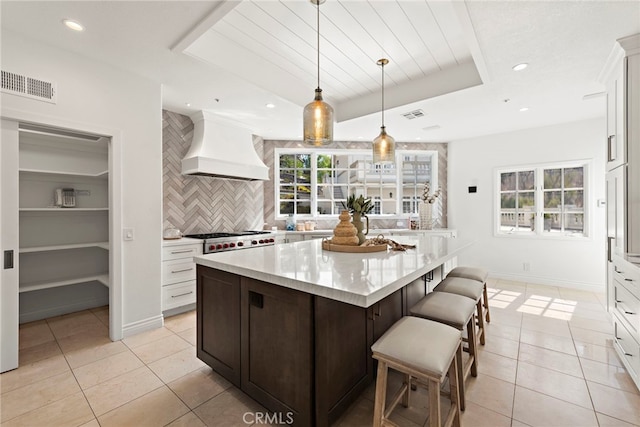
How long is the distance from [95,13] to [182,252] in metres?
2.33

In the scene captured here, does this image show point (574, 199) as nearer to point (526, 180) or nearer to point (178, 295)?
point (526, 180)

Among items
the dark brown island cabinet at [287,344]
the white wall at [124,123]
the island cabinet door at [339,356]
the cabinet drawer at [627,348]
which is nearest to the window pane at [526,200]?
the cabinet drawer at [627,348]

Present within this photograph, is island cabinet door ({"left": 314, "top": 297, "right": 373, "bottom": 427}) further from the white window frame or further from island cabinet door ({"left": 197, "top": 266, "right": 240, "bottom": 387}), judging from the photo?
the white window frame

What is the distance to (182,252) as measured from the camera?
11.0 feet

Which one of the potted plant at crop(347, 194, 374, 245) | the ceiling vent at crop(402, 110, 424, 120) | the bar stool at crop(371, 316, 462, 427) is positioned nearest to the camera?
the bar stool at crop(371, 316, 462, 427)

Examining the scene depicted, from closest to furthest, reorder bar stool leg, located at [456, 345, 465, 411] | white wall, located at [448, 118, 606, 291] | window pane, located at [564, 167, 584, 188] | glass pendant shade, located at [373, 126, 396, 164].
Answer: bar stool leg, located at [456, 345, 465, 411]
glass pendant shade, located at [373, 126, 396, 164]
white wall, located at [448, 118, 606, 291]
window pane, located at [564, 167, 584, 188]

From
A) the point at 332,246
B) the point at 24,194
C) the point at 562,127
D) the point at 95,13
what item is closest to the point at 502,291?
the point at 562,127

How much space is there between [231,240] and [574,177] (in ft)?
17.5

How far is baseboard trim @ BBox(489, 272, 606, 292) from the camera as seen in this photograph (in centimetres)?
420

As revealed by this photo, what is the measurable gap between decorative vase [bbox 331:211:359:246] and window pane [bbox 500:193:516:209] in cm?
400

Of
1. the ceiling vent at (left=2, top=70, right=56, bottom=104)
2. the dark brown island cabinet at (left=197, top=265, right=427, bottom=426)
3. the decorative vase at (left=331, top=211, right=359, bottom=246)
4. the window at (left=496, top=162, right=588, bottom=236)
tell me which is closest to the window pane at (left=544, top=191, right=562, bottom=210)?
the window at (left=496, top=162, right=588, bottom=236)

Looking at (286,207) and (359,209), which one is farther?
(286,207)

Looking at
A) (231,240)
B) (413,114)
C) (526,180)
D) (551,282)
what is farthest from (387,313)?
(526,180)

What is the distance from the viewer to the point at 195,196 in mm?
4145
